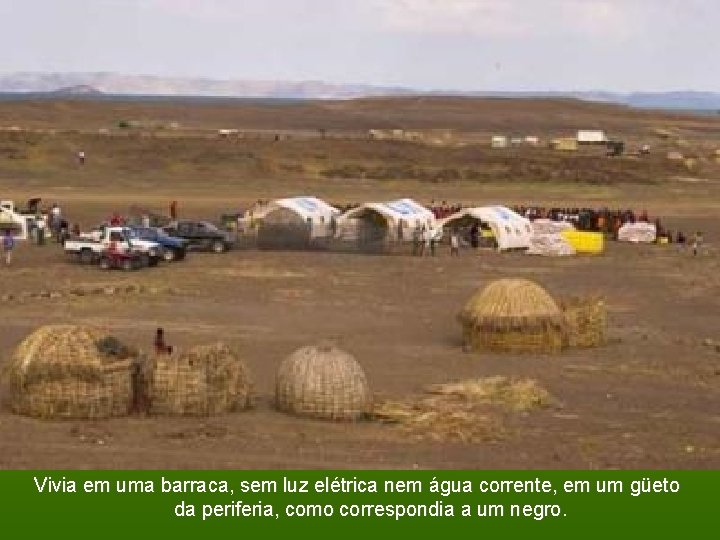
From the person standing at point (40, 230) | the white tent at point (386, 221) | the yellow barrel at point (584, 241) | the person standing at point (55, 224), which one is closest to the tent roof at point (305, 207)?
the white tent at point (386, 221)

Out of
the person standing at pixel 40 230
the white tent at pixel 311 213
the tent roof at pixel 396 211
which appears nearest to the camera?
the person standing at pixel 40 230

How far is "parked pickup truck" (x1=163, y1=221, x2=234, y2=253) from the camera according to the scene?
4750cm

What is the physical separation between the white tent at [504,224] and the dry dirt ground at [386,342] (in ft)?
6.45

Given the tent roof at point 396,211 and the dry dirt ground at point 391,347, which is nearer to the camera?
the dry dirt ground at point 391,347

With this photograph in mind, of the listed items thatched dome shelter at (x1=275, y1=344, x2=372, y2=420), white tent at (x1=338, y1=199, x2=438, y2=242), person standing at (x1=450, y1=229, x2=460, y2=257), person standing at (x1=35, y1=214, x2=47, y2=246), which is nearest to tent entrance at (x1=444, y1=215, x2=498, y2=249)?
person standing at (x1=450, y1=229, x2=460, y2=257)

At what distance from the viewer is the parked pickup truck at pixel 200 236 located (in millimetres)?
47500

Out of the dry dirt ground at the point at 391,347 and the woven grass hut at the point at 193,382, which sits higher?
the woven grass hut at the point at 193,382

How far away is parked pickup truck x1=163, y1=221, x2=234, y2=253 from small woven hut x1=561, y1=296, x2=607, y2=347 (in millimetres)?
19428

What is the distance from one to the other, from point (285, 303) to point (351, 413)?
46.8 feet

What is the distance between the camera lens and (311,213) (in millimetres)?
50188

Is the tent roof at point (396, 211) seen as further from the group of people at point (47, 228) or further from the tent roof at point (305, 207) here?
the group of people at point (47, 228)

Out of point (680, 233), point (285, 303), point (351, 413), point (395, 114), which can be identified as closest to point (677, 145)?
point (395, 114)

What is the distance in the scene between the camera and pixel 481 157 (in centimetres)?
9456
